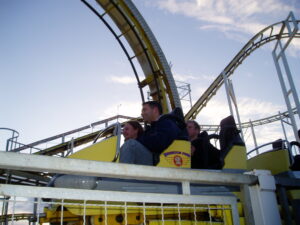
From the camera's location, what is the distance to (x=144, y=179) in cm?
88

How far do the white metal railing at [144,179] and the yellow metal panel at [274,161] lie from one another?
1428mm

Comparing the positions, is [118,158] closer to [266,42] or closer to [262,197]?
[262,197]

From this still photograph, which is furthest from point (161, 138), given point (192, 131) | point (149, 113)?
point (192, 131)

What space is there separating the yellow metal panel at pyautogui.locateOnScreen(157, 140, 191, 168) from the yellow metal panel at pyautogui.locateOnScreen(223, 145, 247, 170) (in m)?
0.55

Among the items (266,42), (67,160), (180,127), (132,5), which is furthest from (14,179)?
(266,42)

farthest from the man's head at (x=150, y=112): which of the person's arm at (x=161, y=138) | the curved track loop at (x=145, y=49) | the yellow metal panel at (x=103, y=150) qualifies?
the curved track loop at (x=145, y=49)

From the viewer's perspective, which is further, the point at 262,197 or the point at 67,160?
the point at 262,197

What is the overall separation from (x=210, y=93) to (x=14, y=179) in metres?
6.39

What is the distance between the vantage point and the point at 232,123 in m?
2.60

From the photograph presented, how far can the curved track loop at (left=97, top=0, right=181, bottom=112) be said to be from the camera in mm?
5379

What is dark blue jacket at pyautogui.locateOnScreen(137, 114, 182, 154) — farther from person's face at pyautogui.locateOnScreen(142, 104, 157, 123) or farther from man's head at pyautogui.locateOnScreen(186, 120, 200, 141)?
man's head at pyautogui.locateOnScreen(186, 120, 200, 141)

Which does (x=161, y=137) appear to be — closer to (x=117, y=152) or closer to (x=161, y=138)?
(x=161, y=138)

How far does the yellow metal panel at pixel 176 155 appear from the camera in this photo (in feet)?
6.13

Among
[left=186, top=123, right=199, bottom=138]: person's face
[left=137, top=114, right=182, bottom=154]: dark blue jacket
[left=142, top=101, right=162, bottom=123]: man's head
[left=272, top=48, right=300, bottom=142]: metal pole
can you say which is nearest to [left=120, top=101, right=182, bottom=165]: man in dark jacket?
[left=137, top=114, right=182, bottom=154]: dark blue jacket
